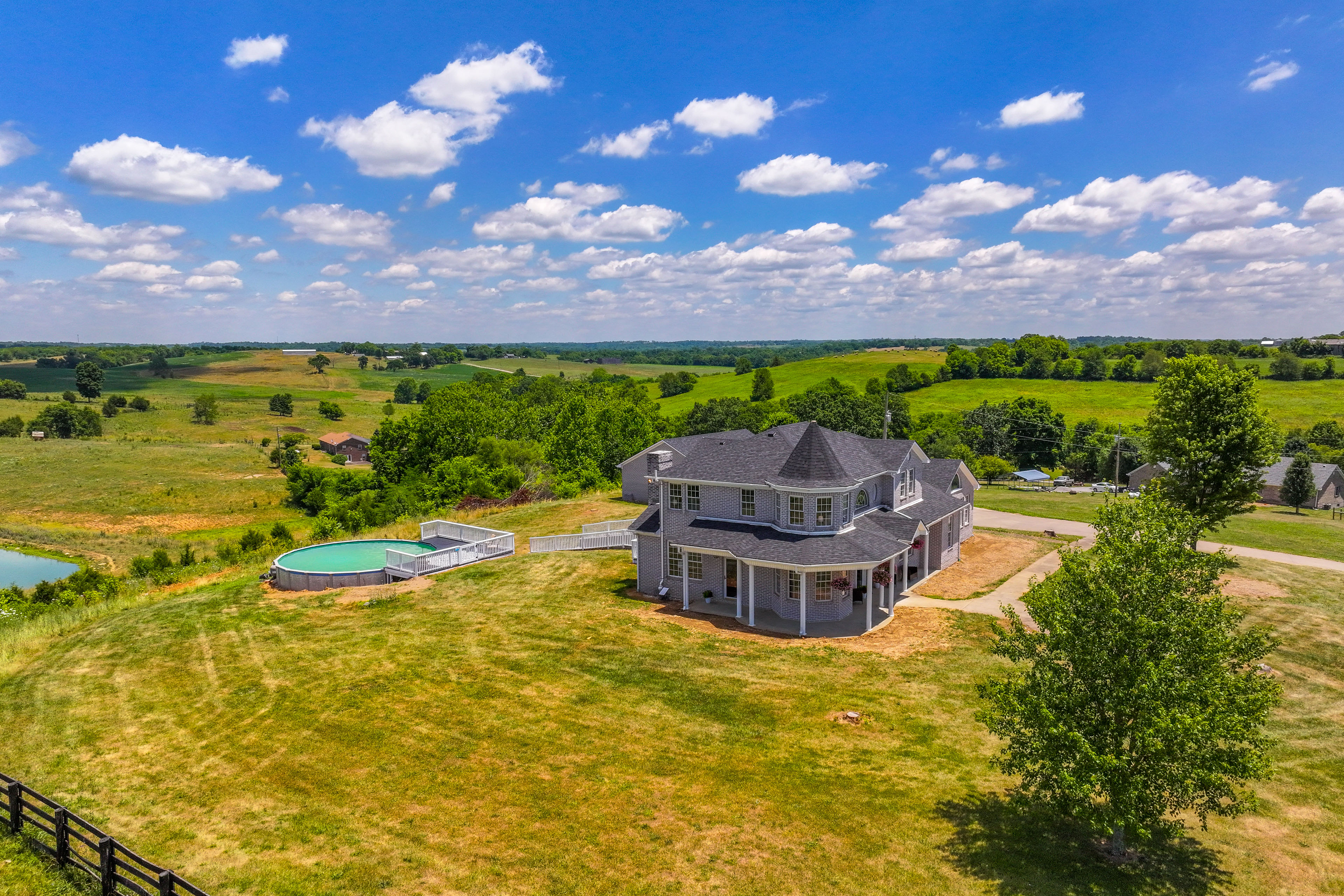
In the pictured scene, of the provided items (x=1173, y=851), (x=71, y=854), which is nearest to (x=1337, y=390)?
(x=1173, y=851)

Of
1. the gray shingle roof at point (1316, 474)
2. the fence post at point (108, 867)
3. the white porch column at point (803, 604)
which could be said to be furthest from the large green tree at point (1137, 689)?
the gray shingle roof at point (1316, 474)

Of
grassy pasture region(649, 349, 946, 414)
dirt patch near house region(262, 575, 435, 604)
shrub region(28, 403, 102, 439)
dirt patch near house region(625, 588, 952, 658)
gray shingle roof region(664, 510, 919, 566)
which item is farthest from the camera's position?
grassy pasture region(649, 349, 946, 414)

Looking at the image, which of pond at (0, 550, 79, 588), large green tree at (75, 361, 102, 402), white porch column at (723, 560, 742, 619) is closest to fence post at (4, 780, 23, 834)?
white porch column at (723, 560, 742, 619)

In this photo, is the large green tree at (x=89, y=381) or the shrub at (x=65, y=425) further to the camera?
the large green tree at (x=89, y=381)

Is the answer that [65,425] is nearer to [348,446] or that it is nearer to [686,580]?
[348,446]

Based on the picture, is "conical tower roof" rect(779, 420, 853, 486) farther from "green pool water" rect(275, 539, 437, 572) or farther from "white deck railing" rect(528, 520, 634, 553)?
"green pool water" rect(275, 539, 437, 572)

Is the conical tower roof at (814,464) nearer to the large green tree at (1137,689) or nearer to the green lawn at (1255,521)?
the large green tree at (1137,689)

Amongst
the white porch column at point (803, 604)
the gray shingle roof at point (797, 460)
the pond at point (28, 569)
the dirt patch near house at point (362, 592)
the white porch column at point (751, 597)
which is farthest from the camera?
the pond at point (28, 569)

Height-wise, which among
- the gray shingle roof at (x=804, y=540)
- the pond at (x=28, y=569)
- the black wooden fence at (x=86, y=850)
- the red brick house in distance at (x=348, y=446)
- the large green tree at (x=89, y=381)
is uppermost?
the large green tree at (x=89, y=381)
